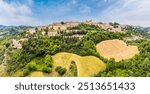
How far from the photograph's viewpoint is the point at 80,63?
17.6 meters

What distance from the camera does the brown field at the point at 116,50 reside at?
1958cm

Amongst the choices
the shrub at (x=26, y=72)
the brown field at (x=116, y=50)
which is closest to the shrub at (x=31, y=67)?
the shrub at (x=26, y=72)

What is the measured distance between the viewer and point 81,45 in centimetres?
2003

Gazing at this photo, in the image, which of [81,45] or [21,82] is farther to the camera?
[81,45]

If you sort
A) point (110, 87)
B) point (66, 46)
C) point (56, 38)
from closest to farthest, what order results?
point (110, 87), point (66, 46), point (56, 38)

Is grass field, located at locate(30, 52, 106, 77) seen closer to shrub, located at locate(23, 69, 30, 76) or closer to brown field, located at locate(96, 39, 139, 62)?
shrub, located at locate(23, 69, 30, 76)

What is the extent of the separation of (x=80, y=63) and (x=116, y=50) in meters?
4.18

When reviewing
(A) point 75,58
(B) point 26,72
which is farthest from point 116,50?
(B) point 26,72

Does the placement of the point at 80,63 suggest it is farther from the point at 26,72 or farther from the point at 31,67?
the point at 26,72

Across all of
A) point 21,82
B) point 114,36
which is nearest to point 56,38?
point 114,36

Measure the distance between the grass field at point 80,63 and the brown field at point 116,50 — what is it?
1429 millimetres

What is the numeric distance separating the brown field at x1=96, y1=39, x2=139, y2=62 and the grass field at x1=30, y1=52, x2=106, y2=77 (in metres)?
1.43

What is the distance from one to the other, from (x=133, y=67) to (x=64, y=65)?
3794 millimetres

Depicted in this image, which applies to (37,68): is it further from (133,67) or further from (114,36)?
(114,36)
